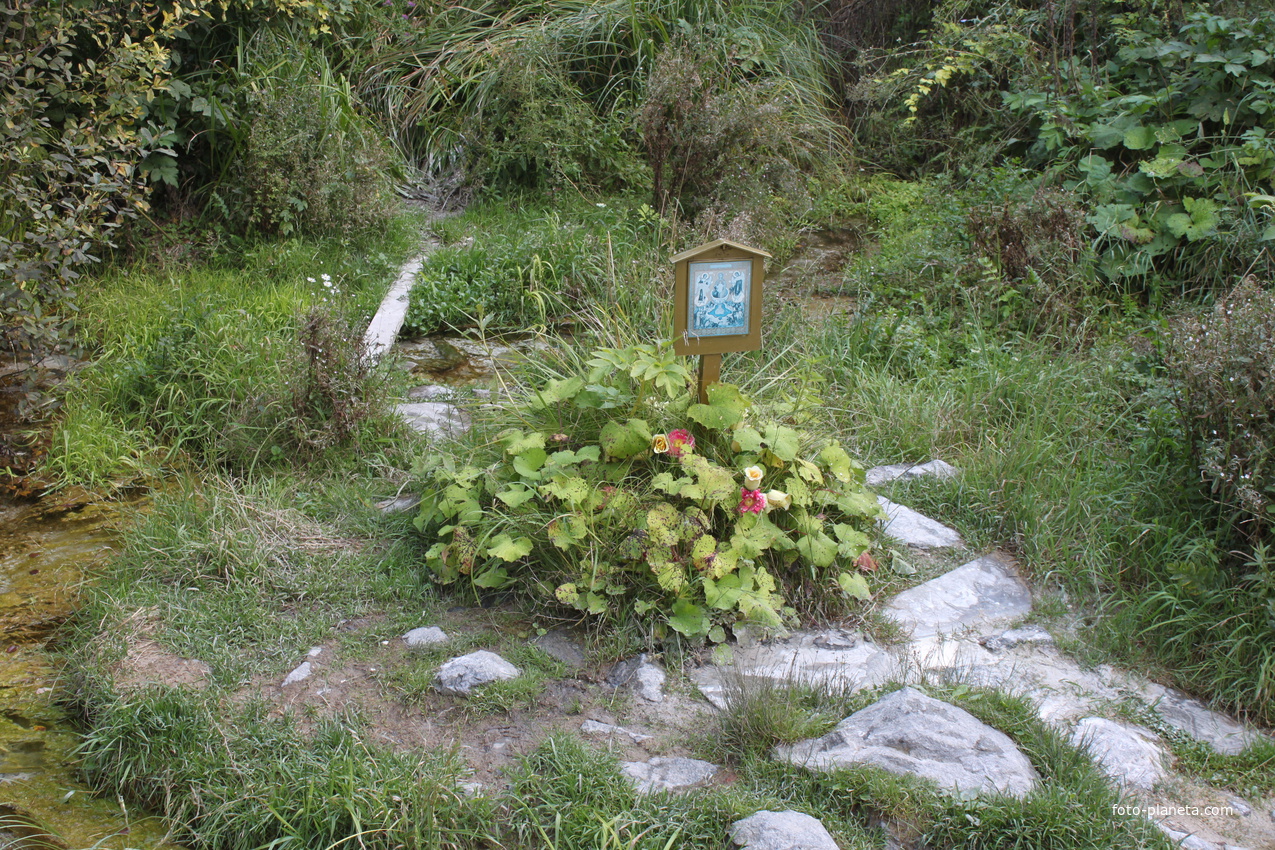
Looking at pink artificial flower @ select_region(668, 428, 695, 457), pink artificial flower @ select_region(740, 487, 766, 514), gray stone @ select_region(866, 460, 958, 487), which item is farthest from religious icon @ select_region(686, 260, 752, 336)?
gray stone @ select_region(866, 460, 958, 487)

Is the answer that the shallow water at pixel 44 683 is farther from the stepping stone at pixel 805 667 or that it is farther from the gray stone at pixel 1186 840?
the gray stone at pixel 1186 840

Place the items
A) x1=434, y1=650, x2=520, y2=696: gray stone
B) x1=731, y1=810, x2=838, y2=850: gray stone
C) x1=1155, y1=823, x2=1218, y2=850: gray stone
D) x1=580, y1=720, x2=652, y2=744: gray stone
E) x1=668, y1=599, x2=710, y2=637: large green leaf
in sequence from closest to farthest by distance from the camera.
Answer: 1. x1=731, y1=810, x2=838, y2=850: gray stone
2. x1=1155, y1=823, x2=1218, y2=850: gray stone
3. x1=580, y1=720, x2=652, y2=744: gray stone
4. x1=434, y1=650, x2=520, y2=696: gray stone
5. x1=668, y1=599, x2=710, y2=637: large green leaf

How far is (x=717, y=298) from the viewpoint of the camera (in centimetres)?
356

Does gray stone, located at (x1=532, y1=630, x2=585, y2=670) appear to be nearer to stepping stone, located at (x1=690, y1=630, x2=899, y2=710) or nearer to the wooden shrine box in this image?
stepping stone, located at (x1=690, y1=630, x2=899, y2=710)

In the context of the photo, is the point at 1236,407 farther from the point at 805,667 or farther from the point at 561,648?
the point at 561,648

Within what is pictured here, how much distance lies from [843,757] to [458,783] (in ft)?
3.45

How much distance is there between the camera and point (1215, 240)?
17.6ft

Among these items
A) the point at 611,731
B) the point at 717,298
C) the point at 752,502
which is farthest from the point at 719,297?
the point at 611,731

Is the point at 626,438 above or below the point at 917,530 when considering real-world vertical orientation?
above

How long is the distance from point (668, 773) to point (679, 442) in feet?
3.99

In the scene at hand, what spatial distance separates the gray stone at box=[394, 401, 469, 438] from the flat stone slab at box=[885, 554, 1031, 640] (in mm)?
2252

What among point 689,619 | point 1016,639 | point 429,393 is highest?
point 429,393

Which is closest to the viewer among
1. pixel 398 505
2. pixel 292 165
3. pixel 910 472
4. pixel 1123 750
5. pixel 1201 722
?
pixel 1123 750

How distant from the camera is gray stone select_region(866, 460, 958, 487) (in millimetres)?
4277
